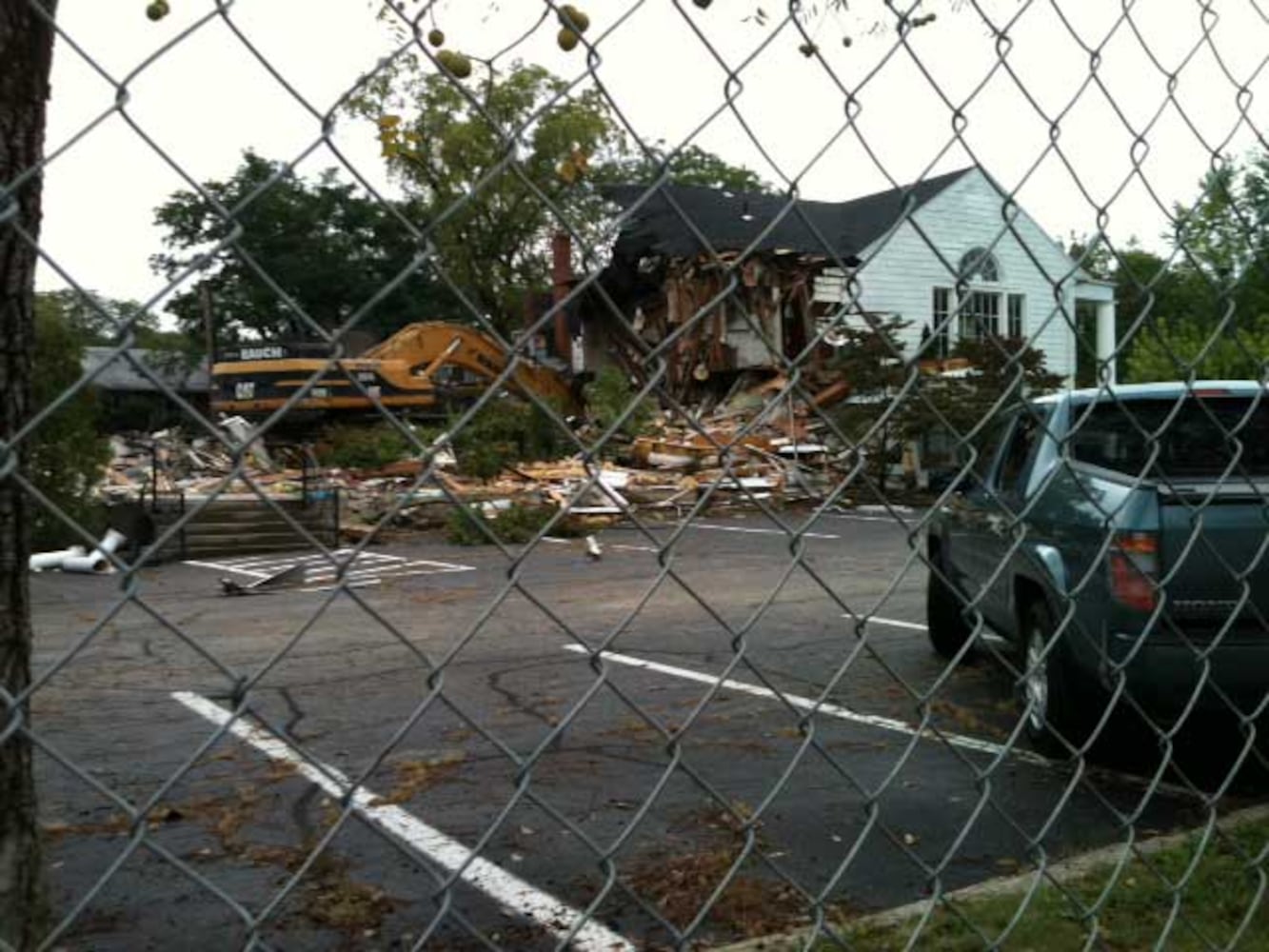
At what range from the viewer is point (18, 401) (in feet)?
6.24

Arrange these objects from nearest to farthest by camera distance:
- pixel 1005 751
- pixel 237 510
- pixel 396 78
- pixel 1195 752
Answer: pixel 396 78 < pixel 1005 751 < pixel 1195 752 < pixel 237 510

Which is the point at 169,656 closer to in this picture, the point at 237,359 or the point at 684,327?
the point at 684,327

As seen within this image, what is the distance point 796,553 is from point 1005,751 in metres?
0.65

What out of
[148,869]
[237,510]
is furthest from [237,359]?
[148,869]

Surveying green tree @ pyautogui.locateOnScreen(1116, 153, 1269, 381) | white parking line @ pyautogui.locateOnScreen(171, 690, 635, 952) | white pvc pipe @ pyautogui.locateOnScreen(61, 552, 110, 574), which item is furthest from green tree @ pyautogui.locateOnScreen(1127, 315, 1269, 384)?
white pvc pipe @ pyautogui.locateOnScreen(61, 552, 110, 574)

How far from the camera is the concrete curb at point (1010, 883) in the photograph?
321 centimetres

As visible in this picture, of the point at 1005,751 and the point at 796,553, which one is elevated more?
the point at 796,553

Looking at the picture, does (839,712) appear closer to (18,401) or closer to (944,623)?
(944,623)

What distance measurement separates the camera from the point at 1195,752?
5730mm

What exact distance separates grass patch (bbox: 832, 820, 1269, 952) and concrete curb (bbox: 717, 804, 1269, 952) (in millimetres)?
45

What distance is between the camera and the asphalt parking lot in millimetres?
2273

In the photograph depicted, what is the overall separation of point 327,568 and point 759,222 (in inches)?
414

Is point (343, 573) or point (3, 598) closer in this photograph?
point (343, 573)

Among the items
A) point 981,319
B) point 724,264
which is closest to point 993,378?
point 981,319
